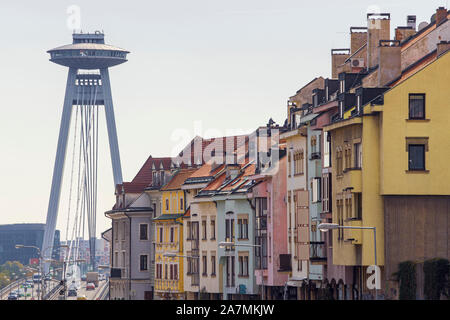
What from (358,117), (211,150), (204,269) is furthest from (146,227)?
(358,117)

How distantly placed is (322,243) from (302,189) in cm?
852

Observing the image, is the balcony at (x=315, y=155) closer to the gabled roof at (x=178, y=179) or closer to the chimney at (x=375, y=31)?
the chimney at (x=375, y=31)

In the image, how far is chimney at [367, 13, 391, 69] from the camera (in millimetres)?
95312

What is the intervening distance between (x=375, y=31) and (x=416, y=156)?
1189cm

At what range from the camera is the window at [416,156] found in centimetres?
8612

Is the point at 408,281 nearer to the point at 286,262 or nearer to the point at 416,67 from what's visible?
the point at 416,67

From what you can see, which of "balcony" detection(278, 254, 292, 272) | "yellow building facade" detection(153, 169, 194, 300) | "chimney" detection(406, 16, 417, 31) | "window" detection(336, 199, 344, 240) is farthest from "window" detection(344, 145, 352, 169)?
"yellow building facade" detection(153, 169, 194, 300)

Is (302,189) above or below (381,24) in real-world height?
below

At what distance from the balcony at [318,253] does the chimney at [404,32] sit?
13804 millimetres
